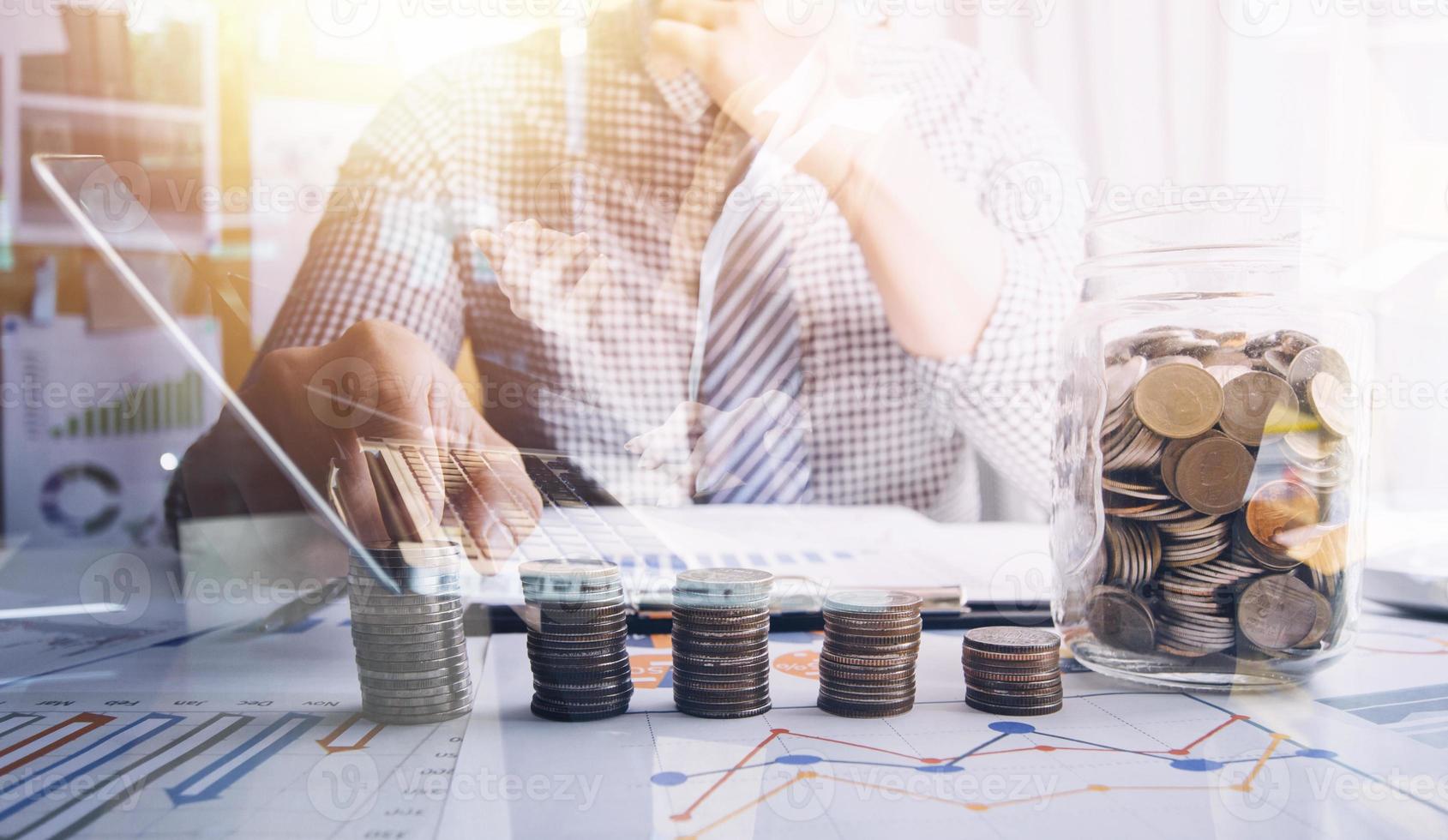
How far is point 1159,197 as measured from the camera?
1.39 meters

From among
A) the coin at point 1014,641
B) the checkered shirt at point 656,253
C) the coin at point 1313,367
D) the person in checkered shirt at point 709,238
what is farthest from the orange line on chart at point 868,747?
the checkered shirt at point 656,253

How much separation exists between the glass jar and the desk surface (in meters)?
0.04

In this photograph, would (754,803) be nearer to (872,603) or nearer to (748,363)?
(872,603)

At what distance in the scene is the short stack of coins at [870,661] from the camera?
1.65ft

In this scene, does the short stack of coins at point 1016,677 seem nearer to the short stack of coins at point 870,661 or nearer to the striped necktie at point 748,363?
the short stack of coins at point 870,661

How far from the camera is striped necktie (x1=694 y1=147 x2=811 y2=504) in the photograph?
1322 millimetres

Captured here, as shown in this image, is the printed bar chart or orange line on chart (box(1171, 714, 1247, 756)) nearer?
orange line on chart (box(1171, 714, 1247, 756))

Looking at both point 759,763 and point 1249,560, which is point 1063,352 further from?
point 759,763

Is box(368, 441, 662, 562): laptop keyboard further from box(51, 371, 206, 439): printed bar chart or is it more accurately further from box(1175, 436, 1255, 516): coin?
box(51, 371, 206, 439): printed bar chart

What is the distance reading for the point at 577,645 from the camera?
0.49 meters

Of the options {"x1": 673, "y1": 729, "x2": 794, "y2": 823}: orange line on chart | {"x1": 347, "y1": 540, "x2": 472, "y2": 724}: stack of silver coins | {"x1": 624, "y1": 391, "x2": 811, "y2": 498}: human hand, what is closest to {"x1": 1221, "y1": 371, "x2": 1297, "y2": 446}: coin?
{"x1": 673, "y1": 729, "x2": 794, "y2": 823}: orange line on chart

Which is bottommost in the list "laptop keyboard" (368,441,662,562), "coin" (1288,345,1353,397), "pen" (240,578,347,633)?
"pen" (240,578,347,633)

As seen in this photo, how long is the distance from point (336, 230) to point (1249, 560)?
128 centimetres

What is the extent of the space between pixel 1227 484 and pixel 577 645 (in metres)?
0.41
